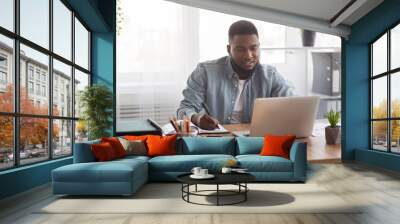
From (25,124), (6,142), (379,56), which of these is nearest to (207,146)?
(25,124)

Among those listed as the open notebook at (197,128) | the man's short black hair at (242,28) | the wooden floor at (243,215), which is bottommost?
the wooden floor at (243,215)

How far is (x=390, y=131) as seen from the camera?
25.5 feet

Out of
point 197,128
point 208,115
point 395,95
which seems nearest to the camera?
point 395,95

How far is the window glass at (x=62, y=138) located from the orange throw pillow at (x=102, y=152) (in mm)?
1160

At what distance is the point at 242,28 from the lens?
9.91m

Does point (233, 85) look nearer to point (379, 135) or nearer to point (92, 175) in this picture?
point (379, 135)

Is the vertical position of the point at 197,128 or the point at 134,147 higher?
the point at 197,128

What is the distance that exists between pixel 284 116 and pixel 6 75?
5.56 metres

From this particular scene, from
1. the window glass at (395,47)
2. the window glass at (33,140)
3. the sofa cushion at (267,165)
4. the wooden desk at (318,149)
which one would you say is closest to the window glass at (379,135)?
the wooden desk at (318,149)

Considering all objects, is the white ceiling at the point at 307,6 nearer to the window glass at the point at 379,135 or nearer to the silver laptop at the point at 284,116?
the silver laptop at the point at 284,116

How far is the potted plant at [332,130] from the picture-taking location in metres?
10.1

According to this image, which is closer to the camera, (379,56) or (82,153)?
(82,153)

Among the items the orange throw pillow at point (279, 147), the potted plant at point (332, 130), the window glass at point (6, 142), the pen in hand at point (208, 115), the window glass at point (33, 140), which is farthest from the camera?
the potted plant at point (332, 130)

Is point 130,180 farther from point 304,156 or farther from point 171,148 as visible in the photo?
point 304,156
